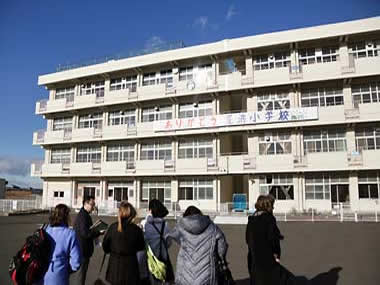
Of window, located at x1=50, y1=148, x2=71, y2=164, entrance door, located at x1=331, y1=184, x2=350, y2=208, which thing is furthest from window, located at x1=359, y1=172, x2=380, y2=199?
window, located at x1=50, y1=148, x2=71, y2=164

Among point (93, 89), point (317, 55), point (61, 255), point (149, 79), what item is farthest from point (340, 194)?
point (93, 89)

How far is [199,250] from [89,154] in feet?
90.2

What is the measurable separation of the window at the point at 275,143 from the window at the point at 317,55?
5.30m

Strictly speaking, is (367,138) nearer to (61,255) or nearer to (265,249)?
(265,249)

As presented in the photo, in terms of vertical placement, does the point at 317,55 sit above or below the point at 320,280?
above

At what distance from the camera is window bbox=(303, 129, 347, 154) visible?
21.2m

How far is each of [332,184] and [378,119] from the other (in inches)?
190

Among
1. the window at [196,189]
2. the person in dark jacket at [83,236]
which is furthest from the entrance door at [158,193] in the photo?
the person in dark jacket at [83,236]

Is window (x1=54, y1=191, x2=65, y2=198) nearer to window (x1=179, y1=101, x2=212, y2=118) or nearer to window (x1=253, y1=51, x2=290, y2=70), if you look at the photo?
window (x1=179, y1=101, x2=212, y2=118)

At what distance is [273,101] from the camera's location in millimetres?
23047

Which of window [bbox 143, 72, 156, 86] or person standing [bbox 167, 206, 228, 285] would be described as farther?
window [bbox 143, 72, 156, 86]

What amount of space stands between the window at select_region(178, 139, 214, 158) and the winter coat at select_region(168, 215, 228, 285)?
20722 mm

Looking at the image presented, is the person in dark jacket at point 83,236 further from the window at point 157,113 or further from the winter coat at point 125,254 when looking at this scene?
the window at point 157,113

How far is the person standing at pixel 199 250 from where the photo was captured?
3.38m
